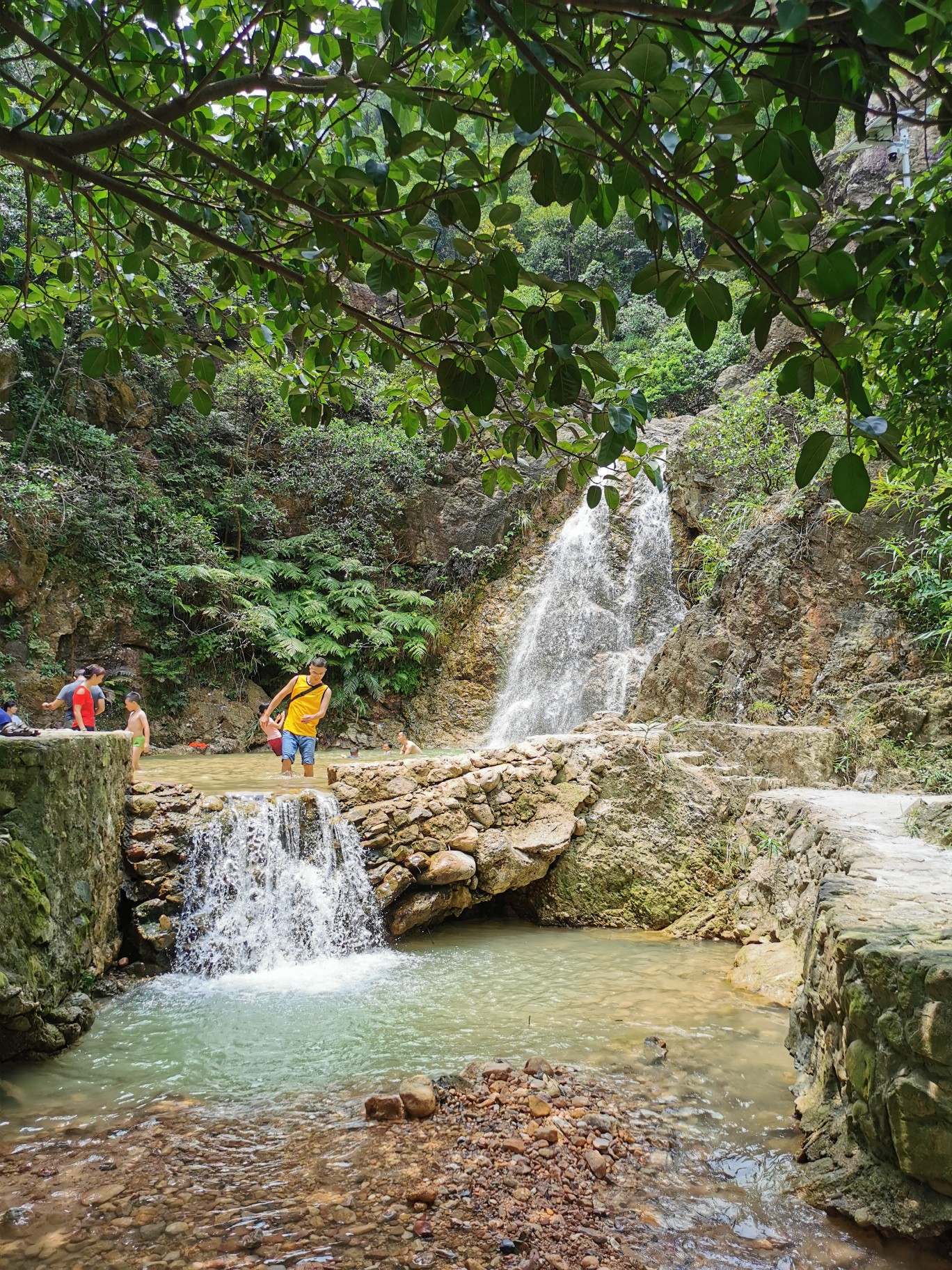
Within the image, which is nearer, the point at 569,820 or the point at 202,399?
the point at 202,399

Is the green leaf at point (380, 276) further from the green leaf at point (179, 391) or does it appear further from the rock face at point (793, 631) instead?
the rock face at point (793, 631)

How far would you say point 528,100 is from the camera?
1.37 m

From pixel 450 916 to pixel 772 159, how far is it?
265 inches

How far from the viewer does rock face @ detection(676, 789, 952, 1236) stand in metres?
2.27

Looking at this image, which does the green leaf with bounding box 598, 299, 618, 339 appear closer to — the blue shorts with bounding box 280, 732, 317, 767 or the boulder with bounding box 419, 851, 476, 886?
the boulder with bounding box 419, 851, 476, 886

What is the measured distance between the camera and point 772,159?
1348 mm

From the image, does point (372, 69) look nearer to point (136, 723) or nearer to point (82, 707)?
point (82, 707)

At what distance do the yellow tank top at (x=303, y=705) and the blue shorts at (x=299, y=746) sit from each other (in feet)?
0.19

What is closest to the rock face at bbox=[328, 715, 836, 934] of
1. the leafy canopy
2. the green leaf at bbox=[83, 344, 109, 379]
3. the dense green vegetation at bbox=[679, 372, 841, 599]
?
the dense green vegetation at bbox=[679, 372, 841, 599]

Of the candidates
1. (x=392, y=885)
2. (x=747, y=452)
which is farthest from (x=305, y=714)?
(x=747, y=452)

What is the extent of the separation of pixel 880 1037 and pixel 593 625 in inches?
454

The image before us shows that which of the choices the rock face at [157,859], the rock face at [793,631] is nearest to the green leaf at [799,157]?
the rock face at [157,859]

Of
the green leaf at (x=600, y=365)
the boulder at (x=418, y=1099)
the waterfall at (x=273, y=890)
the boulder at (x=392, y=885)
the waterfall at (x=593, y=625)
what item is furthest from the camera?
the waterfall at (x=593, y=625)

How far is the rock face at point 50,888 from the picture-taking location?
4.11 m
